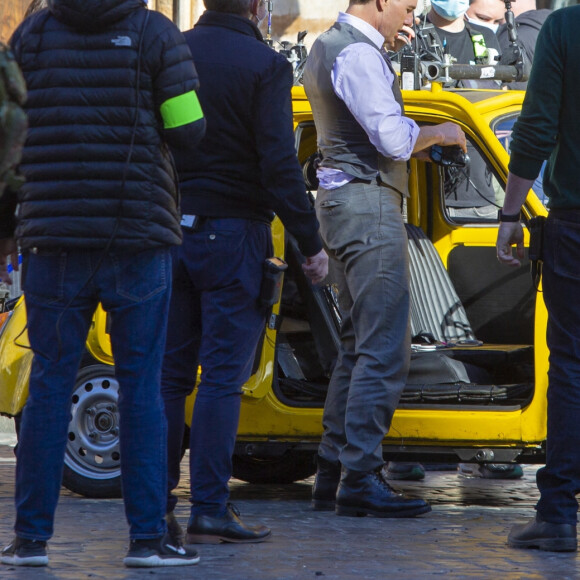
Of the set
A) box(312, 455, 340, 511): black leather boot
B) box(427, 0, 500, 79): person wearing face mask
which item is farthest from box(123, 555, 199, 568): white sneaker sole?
box(427, 0, 500, 79): person wearing face mask

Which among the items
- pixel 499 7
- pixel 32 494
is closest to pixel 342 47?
pixel 32 494

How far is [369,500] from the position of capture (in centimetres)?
593

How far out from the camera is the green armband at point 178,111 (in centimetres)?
458

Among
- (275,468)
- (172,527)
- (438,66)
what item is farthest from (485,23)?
(172,527)

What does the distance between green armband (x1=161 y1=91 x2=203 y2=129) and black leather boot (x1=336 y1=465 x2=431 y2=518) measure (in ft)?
6.24

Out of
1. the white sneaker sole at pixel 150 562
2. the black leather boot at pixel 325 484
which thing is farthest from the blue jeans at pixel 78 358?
the black leather boot at pixel 325 484

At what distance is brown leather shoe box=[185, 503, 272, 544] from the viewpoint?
518cm

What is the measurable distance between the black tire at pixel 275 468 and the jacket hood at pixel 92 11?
300 centimetres

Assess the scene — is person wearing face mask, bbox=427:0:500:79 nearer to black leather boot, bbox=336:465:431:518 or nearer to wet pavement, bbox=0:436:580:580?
wet pavement, bbox=0:436:580:580

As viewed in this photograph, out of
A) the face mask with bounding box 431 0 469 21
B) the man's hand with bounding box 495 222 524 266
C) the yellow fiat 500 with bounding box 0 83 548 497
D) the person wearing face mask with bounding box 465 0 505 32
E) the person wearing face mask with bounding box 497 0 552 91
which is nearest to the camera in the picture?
the man's hand with bounding box 495 222 524 266

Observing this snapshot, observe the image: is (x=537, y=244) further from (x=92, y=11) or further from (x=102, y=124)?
(x=92, y=11)

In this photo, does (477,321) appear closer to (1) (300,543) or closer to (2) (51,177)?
(1) (300,543)

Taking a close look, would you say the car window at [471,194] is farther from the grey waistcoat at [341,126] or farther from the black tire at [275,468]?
the black tire at [275,468]

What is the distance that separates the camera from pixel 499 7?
1104 centimetres
